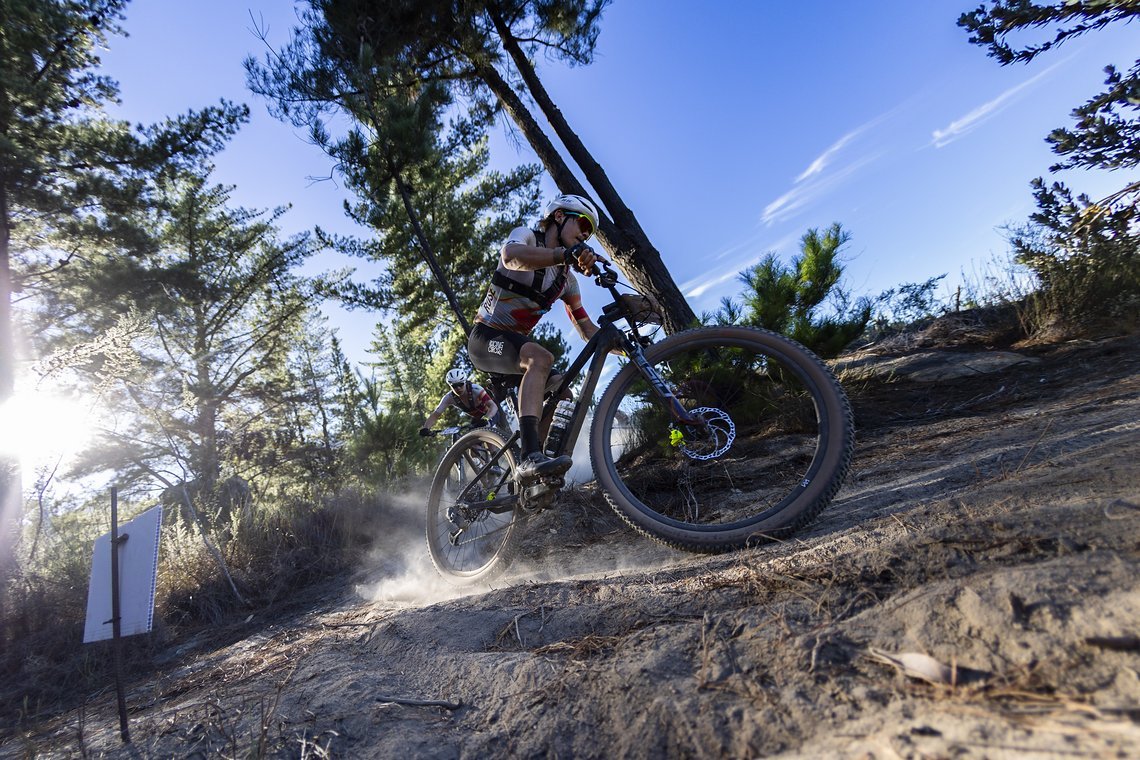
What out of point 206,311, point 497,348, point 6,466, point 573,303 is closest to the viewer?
point 497,348

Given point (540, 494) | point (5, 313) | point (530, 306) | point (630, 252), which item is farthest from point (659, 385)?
point (5, 313)

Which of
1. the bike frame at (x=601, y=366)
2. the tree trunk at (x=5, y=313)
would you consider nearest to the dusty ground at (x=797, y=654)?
the bike frame at (x=601, y=366)

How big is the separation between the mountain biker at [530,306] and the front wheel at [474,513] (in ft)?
1.59

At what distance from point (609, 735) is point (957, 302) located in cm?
890

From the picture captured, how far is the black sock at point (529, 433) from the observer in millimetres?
2980

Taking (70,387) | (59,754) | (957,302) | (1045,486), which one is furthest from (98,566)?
(957,302)

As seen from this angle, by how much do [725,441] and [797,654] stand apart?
4.69 feet

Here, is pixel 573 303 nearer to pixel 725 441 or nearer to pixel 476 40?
pixel 725 441

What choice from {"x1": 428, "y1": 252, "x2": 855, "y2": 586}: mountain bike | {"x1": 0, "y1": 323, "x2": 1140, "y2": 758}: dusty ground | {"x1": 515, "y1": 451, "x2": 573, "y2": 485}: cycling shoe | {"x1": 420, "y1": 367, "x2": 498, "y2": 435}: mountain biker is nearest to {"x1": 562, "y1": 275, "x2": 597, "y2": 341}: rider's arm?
{"x1": 428, "y1": 252, "x2": 855, "y2": 586}: mountain bike

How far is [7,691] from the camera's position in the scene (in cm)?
388

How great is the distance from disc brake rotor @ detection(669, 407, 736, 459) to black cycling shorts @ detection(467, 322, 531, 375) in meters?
1.18

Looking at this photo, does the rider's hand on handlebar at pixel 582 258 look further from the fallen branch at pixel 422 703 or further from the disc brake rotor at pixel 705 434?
the fallen branch at pixel 422 703

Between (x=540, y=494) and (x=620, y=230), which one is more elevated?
(x=620, y=230)

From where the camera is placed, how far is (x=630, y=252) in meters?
6.41
